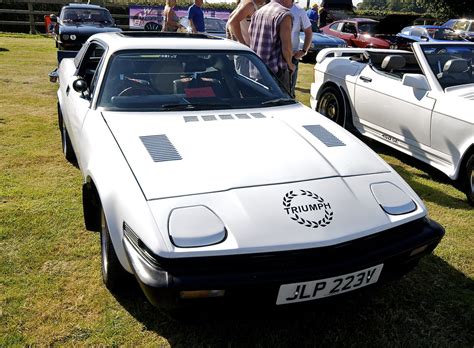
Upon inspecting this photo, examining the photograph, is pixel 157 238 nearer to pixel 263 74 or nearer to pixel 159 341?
pixel 159 341

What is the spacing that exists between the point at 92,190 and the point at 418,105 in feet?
11.0

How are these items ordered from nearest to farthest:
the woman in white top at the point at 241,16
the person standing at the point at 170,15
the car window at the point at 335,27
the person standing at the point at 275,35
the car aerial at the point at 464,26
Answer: the person standing at the point at 275,35 < the woman in white top at the point at 241,16 < the person standing at the point at 170,15 < the car window at the point at 335,27 < the car aerial at the point at 464,26

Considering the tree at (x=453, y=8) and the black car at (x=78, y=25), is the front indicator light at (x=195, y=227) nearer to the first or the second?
the black car at (x=78, y=25)

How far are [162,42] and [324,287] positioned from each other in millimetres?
2217

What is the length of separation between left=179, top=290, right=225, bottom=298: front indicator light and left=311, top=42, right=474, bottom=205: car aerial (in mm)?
3014

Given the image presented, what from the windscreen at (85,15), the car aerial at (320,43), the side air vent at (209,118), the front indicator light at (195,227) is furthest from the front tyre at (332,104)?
the windscreen at (85,15)

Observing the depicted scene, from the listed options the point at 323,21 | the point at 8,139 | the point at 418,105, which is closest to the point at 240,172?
the point at 418,105

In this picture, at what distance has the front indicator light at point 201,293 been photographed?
1.87 meters

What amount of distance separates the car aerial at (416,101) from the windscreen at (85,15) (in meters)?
8.09

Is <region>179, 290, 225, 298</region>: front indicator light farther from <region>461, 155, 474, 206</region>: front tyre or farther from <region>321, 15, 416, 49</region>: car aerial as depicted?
<region>321, 15, 416, 49</region>: car aerial

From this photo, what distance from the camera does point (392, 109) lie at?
488 cm

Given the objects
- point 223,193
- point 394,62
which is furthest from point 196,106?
point 394,62

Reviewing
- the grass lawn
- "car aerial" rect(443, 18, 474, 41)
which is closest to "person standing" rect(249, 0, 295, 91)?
the grass lawn

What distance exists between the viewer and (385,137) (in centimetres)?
506
